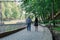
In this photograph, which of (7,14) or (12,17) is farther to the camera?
(12,17)

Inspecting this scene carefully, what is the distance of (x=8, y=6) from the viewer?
69.8 m

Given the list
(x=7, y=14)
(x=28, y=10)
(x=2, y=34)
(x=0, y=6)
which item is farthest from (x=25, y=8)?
(x=2, y=34)

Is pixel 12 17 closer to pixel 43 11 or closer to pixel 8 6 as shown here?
pixel 8 6

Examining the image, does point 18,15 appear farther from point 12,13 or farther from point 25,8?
point 25,8

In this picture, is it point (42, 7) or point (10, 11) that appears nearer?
point (42, 7)

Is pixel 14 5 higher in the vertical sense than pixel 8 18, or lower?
higher

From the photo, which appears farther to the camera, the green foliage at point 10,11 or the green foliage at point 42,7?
the green foliage at point 10,11

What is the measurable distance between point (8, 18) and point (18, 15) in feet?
12.4

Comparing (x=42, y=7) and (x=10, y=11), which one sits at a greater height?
(x=42, y=7)

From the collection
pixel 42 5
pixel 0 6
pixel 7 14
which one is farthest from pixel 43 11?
pixel 7 14

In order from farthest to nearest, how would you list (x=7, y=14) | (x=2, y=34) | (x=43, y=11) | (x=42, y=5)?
(x=7, y=14), (x=43, y=11), (x=42, y=5), (x=2, y=34)

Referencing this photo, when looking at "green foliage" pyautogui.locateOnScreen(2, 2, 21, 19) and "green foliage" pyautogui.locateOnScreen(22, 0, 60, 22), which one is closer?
"green foliage" pyautogui.locateOnScreen(22, 0, 60, 22)

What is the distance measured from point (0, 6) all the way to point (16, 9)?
9719mm

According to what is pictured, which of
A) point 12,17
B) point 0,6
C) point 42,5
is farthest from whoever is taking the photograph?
point 12,17
